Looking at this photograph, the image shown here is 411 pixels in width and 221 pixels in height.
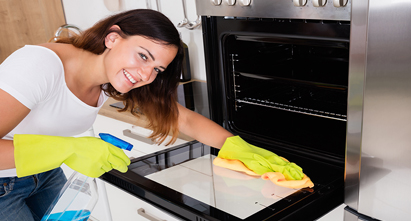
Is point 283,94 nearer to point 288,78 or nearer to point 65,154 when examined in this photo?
point 288,78

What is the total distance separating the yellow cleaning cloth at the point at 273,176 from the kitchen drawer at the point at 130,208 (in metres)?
0.22

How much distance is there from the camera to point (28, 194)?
1262 mm

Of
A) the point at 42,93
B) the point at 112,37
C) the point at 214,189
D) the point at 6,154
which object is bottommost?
the point at 214,189

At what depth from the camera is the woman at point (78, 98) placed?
3.01 ft

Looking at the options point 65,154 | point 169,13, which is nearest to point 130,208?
point 65,154

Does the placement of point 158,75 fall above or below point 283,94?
above

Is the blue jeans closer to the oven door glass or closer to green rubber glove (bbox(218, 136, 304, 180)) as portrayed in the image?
the oven door glass

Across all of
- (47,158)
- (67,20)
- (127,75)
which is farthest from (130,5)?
(47,158)

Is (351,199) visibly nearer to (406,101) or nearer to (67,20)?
(406,101)

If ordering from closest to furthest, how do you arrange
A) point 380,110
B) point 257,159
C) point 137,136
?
point 380,110
point 257,159
point 137,136

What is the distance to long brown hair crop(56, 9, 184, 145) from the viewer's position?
1071 millimetres

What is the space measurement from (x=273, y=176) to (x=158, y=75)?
60 cm

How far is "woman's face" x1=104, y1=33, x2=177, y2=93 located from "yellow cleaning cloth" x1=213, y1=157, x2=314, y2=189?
323 millimetres

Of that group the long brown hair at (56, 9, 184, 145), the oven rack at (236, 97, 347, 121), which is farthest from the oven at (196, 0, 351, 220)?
the long brown hair at (56, 9, 184, 145)
